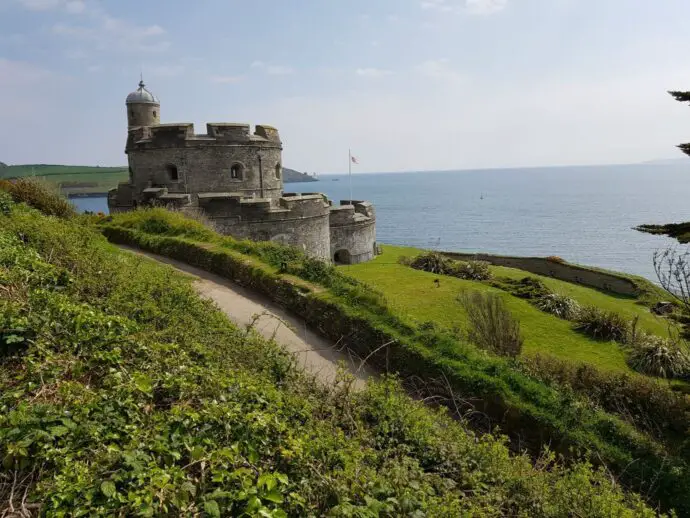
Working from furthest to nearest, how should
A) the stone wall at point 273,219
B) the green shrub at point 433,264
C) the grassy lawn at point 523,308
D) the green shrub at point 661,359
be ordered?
the green shrub at point 433,264
the stone wall at point 273,219
the grassy lawn at point 523,308
the green shrub at point 661,359

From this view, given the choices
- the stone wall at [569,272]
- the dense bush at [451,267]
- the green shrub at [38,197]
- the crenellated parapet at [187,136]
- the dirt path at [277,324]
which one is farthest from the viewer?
the stone wall at [569,272]

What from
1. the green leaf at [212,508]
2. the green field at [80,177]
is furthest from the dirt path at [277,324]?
the green field at [80,177]

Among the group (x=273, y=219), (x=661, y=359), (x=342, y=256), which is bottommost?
(x=661, y=359)

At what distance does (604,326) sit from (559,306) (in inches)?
149

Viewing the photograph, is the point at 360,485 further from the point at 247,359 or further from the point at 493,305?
the point at 493,305

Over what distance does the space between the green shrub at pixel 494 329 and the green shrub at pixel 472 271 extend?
14.2m

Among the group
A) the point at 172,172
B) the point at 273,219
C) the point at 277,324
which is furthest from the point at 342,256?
the point at 277,324

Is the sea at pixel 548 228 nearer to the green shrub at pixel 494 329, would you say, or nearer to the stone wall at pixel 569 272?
the stone wall at pixel 569 272

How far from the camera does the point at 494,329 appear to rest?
13.4m

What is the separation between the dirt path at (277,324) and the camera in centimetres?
898

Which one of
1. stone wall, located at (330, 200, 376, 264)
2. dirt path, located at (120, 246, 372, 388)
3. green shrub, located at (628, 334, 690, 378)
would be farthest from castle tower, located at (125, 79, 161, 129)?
green shrub, located at (628, 334, 690, 378)

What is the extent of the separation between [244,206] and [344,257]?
33.5 ft

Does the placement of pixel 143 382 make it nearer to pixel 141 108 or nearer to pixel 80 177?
pixel 141 108

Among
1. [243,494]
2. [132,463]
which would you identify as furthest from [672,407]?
[132,463]
